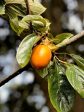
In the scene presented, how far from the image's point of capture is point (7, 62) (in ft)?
14.8

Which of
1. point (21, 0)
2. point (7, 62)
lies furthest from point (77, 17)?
point (21, 0)

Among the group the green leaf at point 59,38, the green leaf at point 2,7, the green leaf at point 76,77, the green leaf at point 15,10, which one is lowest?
the green leaf at point 76,77

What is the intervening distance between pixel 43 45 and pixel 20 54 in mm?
63

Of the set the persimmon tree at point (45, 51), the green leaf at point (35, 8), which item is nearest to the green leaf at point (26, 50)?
the persimmon tree at point (45, 51)

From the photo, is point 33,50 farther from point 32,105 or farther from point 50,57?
point 32,105

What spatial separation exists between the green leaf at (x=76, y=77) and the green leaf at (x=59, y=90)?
0.11 feet

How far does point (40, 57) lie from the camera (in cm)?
98

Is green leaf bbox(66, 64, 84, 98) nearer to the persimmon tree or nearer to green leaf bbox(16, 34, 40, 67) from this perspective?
the persimmon tree

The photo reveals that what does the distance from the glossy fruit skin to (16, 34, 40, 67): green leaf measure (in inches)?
0.5

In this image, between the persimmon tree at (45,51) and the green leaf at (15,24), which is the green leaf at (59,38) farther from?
the green leaf at (15,24)

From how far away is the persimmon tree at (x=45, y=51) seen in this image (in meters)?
1.01

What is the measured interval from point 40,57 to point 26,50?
0.05m

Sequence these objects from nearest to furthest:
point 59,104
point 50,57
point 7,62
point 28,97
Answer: point 50,57 → point 59,104 → point 7,62 → point 28,97

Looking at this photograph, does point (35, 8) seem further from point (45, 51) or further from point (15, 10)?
point (45, 51)
